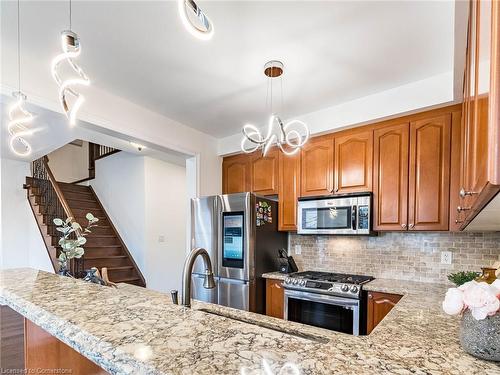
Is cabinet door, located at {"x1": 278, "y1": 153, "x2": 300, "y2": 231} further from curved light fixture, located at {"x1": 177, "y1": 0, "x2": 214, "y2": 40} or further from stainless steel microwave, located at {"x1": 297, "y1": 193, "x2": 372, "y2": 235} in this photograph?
curved light fixture, located at {"x1": 177, "y1": 0, "x2": 214, "y2": 40}

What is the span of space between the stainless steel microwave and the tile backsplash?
352 millimetres

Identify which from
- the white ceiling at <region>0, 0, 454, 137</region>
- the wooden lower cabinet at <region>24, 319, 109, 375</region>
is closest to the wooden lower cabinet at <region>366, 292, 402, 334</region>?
the white ceiling at <region>0, 0, 454, 137</region>

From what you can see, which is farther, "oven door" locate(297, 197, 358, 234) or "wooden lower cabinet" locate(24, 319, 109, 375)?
"oven door" locate(297, 197, 358, 234)

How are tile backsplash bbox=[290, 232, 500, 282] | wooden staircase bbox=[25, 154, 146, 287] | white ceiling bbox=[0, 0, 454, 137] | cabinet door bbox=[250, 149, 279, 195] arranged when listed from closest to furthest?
white ceiling bbox=[0, 0, 454, 137] → tile backsplash bbox=[290, 232, 500, 282] → cabinet door bbox=[250, 149, 279, 195] → wooden staircase bbox=[25, 154, 146, 287]

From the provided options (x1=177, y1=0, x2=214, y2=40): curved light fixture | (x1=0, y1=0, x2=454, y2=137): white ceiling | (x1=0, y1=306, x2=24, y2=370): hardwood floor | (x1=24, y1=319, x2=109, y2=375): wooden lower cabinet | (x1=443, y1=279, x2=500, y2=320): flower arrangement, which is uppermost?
(x1=0, y1=0, x2=454, y2=137): white ceiling

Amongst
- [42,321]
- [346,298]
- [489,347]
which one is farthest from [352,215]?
[42,321]

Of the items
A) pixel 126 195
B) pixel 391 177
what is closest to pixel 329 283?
pixel 391 177

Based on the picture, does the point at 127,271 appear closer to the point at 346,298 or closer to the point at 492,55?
the point at 346,298

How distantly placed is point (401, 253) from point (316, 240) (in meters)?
0.88

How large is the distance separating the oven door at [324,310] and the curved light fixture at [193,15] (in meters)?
2.29

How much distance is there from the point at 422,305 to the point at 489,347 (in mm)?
Answer: 1020

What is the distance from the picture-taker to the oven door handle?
2.46 m

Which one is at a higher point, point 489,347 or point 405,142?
point 405,142

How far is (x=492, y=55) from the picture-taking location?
2.13 feet
